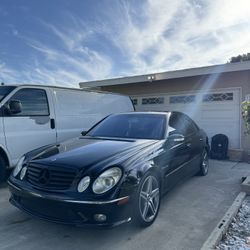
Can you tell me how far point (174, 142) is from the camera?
4223 millimetres

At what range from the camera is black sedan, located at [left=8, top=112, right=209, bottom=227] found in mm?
2725

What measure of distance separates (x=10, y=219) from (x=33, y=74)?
27.7ft

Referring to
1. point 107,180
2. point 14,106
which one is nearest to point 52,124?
point 14,106

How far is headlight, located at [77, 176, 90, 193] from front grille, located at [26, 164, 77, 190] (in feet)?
0.38

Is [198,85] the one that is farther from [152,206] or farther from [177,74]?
[152,206]

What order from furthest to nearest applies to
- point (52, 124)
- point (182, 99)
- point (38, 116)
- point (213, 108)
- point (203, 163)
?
point (182, 99) → point (213, 108) → point (203, 163) → point (52, 124) → point (38, 116)

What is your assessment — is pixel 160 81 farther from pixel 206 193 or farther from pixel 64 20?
pixel 206 193

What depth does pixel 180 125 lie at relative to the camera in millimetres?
4977

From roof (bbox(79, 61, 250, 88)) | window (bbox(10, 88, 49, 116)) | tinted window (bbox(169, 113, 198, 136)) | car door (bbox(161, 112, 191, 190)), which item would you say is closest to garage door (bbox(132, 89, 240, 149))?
roof (bbox(79, 61, 250, 88))

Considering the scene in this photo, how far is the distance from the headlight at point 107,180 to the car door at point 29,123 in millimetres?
2884

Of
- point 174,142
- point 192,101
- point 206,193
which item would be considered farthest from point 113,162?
point 192,101

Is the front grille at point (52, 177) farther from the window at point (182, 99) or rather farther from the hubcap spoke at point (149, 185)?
the window at point (182, 99)

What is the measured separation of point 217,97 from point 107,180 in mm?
6820

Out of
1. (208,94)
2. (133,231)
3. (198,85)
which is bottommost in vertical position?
(133,231)
